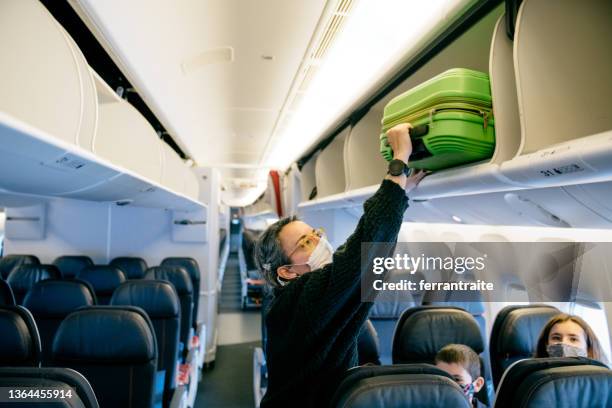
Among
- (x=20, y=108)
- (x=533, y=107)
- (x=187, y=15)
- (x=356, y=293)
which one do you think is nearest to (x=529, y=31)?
(x=533, y=107)

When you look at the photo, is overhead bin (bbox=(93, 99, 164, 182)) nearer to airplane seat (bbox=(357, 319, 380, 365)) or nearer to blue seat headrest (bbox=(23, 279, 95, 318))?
blue seat headrest (bbox=(23, 279, 95, 318))

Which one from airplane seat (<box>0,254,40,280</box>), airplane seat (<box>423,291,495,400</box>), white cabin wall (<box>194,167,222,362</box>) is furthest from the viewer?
white cabin wall (<box>194,167,222,362</box>)

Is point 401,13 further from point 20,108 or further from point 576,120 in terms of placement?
point 20,108

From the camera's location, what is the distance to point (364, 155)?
3.22 m

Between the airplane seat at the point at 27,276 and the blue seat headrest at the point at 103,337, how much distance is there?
258 cm

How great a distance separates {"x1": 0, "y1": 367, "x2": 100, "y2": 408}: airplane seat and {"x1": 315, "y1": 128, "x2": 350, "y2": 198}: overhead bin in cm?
352

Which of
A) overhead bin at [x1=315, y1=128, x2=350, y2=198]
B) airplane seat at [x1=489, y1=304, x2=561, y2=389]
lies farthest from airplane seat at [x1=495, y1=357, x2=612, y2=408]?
overhead bin at [x1=315, y1=128, x2=350, y2=198]

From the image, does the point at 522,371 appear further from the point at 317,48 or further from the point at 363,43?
the point at 317,48

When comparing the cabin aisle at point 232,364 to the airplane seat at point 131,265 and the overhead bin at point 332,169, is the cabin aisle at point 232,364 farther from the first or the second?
the overhead bin at point 332,169

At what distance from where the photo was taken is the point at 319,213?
5543 mm

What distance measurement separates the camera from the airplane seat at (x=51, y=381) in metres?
1.10

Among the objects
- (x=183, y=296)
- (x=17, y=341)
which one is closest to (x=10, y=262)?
(x=183, y=296)

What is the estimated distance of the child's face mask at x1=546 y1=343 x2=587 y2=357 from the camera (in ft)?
7.06

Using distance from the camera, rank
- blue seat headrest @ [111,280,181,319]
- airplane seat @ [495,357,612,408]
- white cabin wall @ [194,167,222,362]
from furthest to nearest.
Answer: white cabin wall @ [194,167,222,362]
blue seat headrest @ [111,280,181,319]
airplane seat @ [495,357,612,408]
